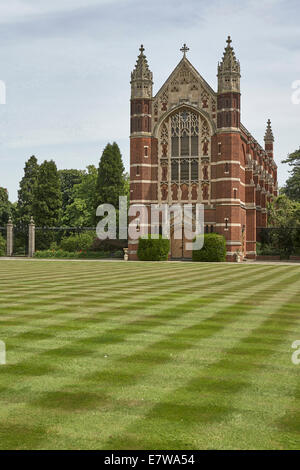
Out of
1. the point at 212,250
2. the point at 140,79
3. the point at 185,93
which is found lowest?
the point at 212,250

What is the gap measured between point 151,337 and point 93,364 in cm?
194

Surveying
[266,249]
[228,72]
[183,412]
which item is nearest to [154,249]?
[266,249]

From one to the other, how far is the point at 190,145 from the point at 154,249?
11.8 meters

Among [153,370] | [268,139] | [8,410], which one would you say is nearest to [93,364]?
[153,370]

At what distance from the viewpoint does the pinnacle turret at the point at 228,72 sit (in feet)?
158

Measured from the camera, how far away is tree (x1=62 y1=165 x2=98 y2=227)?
70250 millimetres

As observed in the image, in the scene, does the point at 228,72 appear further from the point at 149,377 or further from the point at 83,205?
the point at 149,377

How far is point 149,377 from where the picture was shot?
6500 millimetres

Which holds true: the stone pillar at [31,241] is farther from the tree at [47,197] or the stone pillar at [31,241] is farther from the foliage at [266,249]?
the foliage at [266,249]

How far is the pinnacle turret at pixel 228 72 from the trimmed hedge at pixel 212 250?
48.7ft
